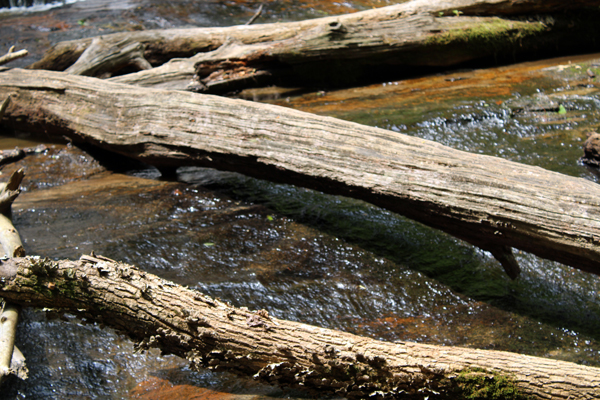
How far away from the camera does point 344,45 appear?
7242 mm

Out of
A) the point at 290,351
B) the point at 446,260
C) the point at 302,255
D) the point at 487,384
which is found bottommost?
the point at 446,260

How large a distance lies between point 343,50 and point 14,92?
4715mm

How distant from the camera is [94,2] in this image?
12.3 metres

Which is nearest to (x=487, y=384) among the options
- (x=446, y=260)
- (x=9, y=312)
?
(x=446, y=260)

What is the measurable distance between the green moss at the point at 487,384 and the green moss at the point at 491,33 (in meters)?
6.41

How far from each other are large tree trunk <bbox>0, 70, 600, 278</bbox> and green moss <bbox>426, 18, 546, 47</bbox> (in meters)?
4.45

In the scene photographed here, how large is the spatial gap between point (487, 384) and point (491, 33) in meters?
7.08

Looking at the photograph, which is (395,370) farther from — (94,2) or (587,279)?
(94,2)

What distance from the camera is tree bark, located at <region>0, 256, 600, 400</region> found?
7.59 feet

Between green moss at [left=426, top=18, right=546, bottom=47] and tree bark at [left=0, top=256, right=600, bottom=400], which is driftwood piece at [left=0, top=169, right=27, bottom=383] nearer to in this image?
tree bark at [left=0, top=256, right=600, bottom=400]

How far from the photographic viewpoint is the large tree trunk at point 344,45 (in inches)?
282

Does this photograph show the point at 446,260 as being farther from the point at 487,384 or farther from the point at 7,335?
the point at 7,335

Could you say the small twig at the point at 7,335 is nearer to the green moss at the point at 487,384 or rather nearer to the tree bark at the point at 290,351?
the tree bark at the point at 290,351

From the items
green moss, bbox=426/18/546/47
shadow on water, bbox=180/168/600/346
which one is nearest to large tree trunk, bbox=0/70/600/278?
shadow on water, bbox=180/168/600/346
